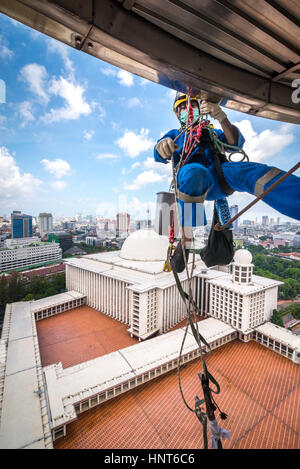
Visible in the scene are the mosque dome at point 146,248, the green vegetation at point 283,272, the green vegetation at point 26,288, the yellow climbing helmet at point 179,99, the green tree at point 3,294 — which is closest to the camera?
the yellow climbing helmet at point 179,99

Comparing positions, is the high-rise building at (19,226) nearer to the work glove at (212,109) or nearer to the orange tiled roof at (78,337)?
the orange tiled roof at (78,337)

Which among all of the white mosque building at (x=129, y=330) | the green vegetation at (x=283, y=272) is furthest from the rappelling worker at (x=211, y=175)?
the green vegetation at (x=283, y=272)

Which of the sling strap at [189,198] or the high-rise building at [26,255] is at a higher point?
the sling strap at [189,198]

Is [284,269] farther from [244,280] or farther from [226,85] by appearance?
[226,85]

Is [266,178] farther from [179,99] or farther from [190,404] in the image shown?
[190,404]

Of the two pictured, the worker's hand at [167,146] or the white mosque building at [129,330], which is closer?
the worker's hand at [167,146]

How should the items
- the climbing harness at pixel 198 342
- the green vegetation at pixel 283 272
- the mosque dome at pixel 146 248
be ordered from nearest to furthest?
the climbing harness at pixel 198 342
the mosque dome at pixel 146 248
the green vegetation at pixel 283 272

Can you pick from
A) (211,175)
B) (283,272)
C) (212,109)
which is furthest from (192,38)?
(283,272)

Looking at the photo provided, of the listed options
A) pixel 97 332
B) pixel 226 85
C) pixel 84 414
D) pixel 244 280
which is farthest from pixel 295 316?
pixel 226 85
